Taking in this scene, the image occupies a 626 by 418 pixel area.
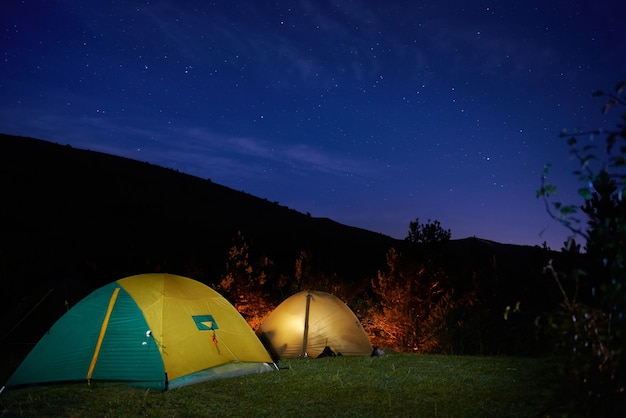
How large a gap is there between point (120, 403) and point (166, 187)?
60260 mm

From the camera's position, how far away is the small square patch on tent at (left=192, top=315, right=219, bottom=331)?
9.30m

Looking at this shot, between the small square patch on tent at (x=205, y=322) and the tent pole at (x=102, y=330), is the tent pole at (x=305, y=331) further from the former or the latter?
the tent pole at (x=102, y=330)

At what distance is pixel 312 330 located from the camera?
42.8 feet

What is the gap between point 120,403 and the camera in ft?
24.0

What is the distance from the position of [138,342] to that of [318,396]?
10.5 feet

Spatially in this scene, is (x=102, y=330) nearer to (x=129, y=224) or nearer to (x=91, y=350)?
(x=91, y=350)

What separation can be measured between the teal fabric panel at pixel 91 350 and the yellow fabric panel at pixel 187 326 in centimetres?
19

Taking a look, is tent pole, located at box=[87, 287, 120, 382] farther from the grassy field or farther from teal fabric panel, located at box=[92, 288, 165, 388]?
the grassy field

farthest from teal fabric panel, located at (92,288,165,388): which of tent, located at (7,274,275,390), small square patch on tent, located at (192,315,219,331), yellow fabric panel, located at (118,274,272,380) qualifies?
small square patch on tent, located at (192,315,219,331)

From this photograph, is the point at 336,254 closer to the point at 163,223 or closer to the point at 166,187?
the point at 163,223

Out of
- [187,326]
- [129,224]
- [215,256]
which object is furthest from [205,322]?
[129,224]

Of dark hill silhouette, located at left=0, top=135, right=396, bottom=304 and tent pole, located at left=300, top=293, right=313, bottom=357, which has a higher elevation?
dark hill silhouette, located at left=0, top=135, right=396, bottom=304

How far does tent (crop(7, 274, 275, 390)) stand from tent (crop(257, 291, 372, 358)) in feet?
11.0

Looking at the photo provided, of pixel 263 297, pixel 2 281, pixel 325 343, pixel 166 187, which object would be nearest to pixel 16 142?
pixel 166 187
